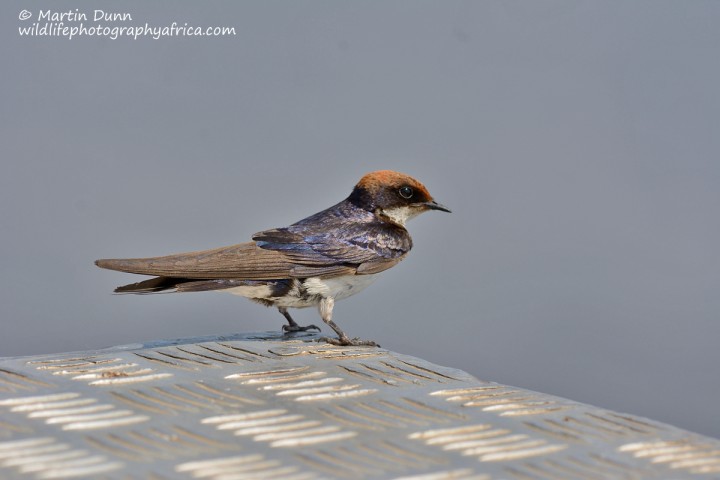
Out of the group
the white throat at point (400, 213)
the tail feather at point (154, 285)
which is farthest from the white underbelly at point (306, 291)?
the white throat at point (400, 213)

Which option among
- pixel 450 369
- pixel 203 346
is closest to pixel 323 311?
pixel 203 346

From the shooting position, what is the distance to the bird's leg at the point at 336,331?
384 cm

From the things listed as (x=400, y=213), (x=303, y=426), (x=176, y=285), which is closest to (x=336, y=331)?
(x=176, y=285)

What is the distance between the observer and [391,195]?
4387 mm

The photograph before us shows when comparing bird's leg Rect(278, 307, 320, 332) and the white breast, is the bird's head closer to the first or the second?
the white breast

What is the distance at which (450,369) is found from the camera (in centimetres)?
320

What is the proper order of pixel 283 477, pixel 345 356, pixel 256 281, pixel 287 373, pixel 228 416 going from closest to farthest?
pixel 283 477
pixel 228 416
pixel 287 373
pixel 345 356
pixel 256 281

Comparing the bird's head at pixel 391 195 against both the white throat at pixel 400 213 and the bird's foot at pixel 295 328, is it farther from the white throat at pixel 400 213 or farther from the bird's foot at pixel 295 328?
the bird's foot at pixel 295 328

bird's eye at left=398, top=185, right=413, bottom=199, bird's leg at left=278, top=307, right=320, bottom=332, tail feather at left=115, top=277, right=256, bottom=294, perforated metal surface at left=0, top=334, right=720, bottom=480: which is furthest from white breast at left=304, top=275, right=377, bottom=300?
perforated metal surface at left=0, top=334, right=720, bottom=480

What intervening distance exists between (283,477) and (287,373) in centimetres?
91

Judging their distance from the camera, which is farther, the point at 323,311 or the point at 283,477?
the point at 323,311

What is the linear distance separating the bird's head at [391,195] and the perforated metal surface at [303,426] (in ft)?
4.02

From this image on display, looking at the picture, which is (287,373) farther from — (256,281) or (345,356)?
(256,281)

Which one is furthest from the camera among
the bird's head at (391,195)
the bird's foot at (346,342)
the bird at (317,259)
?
the bird's head at (391,195)
